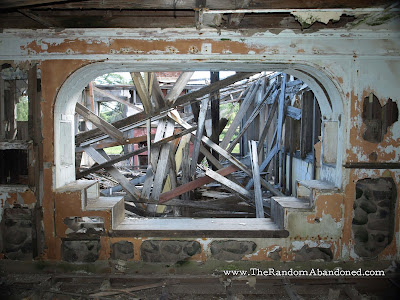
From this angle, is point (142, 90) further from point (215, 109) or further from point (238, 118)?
point (238, 118)

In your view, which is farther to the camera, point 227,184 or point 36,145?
point 227,184

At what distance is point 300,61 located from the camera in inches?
119

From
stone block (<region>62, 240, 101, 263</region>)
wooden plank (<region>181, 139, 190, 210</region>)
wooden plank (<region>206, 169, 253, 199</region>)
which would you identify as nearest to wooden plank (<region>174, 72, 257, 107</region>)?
wooden plank (<region>206, 169, 253, 199</region>)

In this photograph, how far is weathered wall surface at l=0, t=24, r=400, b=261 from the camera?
2.99 metres

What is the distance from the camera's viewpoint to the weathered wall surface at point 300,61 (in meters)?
2.99

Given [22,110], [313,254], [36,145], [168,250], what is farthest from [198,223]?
[22,110]

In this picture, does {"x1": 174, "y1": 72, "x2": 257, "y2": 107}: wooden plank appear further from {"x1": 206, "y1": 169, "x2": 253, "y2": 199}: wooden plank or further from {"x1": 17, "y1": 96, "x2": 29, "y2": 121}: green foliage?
{"x1": 17, "y1": 96, "x2": 29, "y2": 121}: green foliage

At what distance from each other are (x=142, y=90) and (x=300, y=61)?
243 cm

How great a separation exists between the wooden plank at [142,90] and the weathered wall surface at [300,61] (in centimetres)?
111

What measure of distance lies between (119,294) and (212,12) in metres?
2.86

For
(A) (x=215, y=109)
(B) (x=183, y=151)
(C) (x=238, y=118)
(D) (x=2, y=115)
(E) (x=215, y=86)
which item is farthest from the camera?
(C) (x=238, y=118)

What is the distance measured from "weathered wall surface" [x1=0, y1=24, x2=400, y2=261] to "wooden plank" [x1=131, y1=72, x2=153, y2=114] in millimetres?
1110

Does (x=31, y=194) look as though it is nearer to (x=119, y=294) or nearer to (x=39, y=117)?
(x=39, y=117)

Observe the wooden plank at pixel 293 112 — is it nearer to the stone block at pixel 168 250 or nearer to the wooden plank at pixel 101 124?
the wooden plank at pixel 101 124
